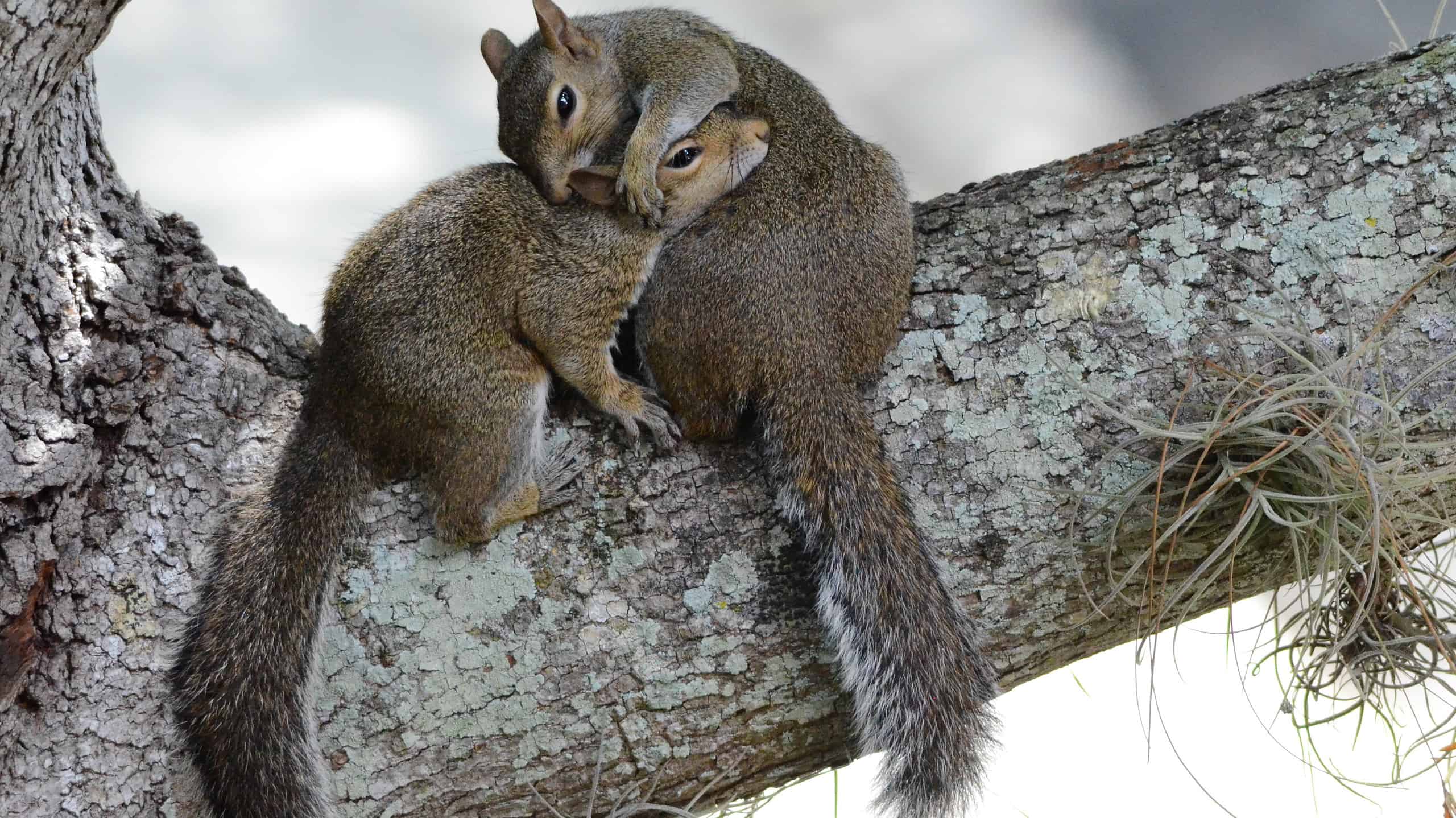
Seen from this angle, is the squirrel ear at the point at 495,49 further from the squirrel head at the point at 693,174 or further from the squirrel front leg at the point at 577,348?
the squirrel front leg at the point at 577,348

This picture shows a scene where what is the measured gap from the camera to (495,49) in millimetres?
2609

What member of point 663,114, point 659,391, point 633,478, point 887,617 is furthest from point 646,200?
Result: point 887,617

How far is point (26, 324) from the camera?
1821 millimetres

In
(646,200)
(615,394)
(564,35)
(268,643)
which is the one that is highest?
(564,35)

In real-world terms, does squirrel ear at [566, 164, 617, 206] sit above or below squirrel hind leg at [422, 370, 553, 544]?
above

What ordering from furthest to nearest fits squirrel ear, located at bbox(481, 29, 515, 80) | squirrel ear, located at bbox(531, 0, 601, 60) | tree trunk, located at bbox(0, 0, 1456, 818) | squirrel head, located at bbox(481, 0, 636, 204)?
squirrel ear, located at bbox(481, 29, 515, 80)
squirrel ear, located at bbox(531, 0, 601, 60)
squirrel head, located at bbox(481, 0, 636, 204)
tree trunk, located at bbox(0, 0, 1456, 818)

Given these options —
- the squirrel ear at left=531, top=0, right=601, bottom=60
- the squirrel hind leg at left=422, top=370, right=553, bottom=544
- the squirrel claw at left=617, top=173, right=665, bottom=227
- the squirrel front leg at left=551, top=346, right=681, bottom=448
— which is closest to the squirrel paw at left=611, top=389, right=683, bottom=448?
the squirrel front leg at left=551, top=346, right=681, bottom=448

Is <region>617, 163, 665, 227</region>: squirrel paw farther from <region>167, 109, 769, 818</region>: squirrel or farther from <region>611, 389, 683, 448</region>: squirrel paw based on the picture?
<region>611, 389, 683, 448</region>: squirrel paw

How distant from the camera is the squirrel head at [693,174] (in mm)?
2178

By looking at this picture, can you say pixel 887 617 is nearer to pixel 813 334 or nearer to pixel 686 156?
pixel 813 334

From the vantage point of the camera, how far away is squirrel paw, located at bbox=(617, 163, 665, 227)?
7.02 feet

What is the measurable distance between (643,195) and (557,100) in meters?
0.41

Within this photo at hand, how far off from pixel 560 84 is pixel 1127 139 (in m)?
1.21

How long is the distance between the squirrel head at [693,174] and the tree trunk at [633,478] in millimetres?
430
